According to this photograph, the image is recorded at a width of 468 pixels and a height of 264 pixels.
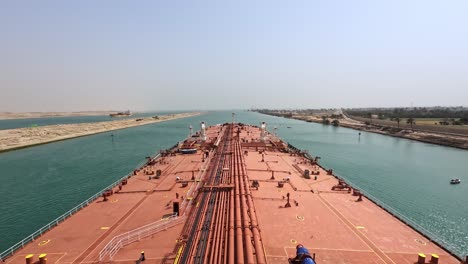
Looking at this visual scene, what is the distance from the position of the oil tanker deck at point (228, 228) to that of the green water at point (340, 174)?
5.66m

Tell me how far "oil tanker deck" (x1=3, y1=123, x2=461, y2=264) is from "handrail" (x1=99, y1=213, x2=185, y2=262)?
0.08m

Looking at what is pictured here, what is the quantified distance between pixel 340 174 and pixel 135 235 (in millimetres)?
45841

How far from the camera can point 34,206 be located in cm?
3575

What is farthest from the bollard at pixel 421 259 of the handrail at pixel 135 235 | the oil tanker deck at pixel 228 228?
the handrail at pixel 135 235

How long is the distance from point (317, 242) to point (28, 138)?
119738 millimetres

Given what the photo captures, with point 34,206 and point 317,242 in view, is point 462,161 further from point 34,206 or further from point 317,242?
point 34,206

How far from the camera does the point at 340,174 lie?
54.5m

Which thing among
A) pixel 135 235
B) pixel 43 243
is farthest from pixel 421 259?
pixel 43 243

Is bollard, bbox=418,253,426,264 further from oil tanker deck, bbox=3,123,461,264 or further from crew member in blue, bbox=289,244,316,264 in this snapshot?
crew member in blue, bbox=289,244,316,264

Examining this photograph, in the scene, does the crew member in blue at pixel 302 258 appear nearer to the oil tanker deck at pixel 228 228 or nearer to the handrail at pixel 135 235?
the oil tanker deck at pixel 228 228

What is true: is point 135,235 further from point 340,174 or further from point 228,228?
point 340,174

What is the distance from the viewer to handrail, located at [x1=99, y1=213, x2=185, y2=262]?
18.9 metres

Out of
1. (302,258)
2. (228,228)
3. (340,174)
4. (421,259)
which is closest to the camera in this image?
(302,258)

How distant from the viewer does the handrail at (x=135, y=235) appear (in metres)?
18.9
